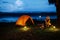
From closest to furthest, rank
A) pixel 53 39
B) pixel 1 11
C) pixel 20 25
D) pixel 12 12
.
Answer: pixel 53 39 < pixel 20 25 < pixel 1 11 < pixel 12 12

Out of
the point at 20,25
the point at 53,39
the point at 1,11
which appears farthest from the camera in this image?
the point at 1,11

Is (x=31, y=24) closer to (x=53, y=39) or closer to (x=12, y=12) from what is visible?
(x=53, y=39)

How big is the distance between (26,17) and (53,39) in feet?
16.0

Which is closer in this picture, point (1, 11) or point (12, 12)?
point (1, 11)

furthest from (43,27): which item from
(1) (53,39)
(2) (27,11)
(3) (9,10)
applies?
(3) (9,10)

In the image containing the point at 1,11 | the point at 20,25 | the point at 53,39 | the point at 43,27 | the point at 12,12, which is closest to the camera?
the point at 53,39

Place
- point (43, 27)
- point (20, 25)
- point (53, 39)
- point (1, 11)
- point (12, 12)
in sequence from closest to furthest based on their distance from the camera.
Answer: point (53, 39) → point (43, 27) → point (20, 25) → point (1, 11) → point (12, 12)

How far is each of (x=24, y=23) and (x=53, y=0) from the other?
94.0 inches

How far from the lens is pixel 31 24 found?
42.5 feet

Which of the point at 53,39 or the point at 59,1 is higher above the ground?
the point at 59,1

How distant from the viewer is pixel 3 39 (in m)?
8.54

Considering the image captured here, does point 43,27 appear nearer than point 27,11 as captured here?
Yes

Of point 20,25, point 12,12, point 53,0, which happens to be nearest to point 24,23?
point 20,25

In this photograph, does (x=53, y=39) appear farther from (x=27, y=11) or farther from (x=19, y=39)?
(x=27, y=11)
